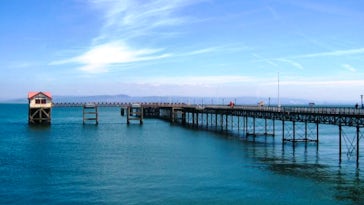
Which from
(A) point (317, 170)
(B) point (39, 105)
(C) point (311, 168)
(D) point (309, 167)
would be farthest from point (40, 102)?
(A) point (317, 170)

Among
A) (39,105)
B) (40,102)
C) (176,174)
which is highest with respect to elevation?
(40,102)

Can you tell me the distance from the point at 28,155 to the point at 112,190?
25985 millimetres

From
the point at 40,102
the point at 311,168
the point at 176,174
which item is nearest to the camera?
the point at 176,174

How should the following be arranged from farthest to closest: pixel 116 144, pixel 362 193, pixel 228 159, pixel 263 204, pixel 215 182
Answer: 1. pixel 116 144
2. pixel 228 159
3. pixel 215 182
4. pixel 362 193
5. pixel 263 204

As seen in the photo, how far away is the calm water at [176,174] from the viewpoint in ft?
119

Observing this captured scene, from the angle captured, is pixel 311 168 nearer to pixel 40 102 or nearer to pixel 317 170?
pixel 317 170

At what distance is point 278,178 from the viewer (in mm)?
43625

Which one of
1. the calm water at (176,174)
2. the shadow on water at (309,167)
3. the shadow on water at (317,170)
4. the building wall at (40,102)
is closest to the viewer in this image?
the calm water at (176,174)

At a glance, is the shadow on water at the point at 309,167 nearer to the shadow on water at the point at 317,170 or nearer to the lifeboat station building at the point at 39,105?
the shadow on water at the point at 317,170

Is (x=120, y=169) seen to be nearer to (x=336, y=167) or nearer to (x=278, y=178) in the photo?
(x=278, y=178)

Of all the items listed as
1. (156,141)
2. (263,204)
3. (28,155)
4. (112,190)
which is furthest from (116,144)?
(263,204)

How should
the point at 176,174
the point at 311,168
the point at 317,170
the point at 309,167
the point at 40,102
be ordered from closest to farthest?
the point at 176,174 < the point at 317,170 < the point at 311,168 < the point at 309,167 < the point at 40,102

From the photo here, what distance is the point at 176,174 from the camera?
149 ft

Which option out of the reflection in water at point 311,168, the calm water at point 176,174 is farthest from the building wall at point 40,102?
the reflection in water at point 311,168
